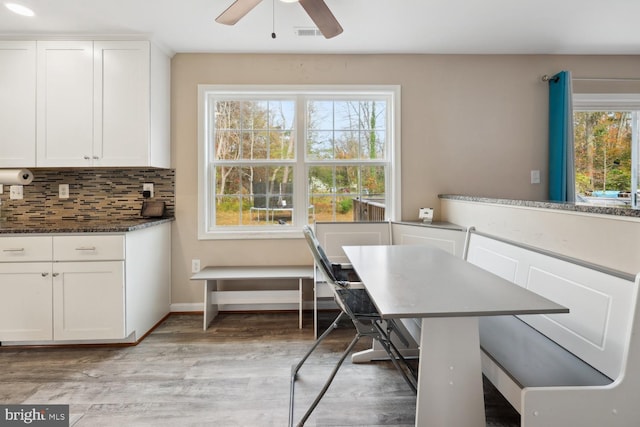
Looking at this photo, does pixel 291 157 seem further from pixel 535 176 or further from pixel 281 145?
pixel 535 176

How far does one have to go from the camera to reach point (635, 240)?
132 cm

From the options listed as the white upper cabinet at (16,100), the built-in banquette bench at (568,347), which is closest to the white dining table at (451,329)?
the built-in banquette bench at (568,347)

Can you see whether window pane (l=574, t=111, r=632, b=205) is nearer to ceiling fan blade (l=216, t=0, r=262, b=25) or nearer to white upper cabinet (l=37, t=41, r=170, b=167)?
ceiling fan blade (l=216, t=0, r=262, b=25)

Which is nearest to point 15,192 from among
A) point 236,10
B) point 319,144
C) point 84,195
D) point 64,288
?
point 84,195

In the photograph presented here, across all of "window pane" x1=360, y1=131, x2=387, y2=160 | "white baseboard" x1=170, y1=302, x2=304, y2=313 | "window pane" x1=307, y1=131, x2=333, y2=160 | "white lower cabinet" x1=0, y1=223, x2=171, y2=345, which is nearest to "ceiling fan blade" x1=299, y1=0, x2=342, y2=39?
"window pane" x1=307, y1=131, x2=333, y2=160

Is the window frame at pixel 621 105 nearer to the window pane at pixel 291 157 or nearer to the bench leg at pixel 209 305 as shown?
the window pane at pixel 291 157

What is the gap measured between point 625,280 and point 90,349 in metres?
3.10

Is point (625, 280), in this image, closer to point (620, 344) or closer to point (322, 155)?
point (620, 344)

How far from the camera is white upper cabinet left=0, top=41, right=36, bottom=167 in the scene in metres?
2.62

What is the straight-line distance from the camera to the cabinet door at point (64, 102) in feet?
8.63

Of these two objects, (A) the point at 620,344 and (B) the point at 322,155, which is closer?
(A) the point at 620,344

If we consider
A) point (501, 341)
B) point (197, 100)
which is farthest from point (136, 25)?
point (501, 341)

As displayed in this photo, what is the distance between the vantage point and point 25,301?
2.32m

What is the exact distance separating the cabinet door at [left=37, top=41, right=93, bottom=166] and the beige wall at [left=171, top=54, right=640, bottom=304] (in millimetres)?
665
